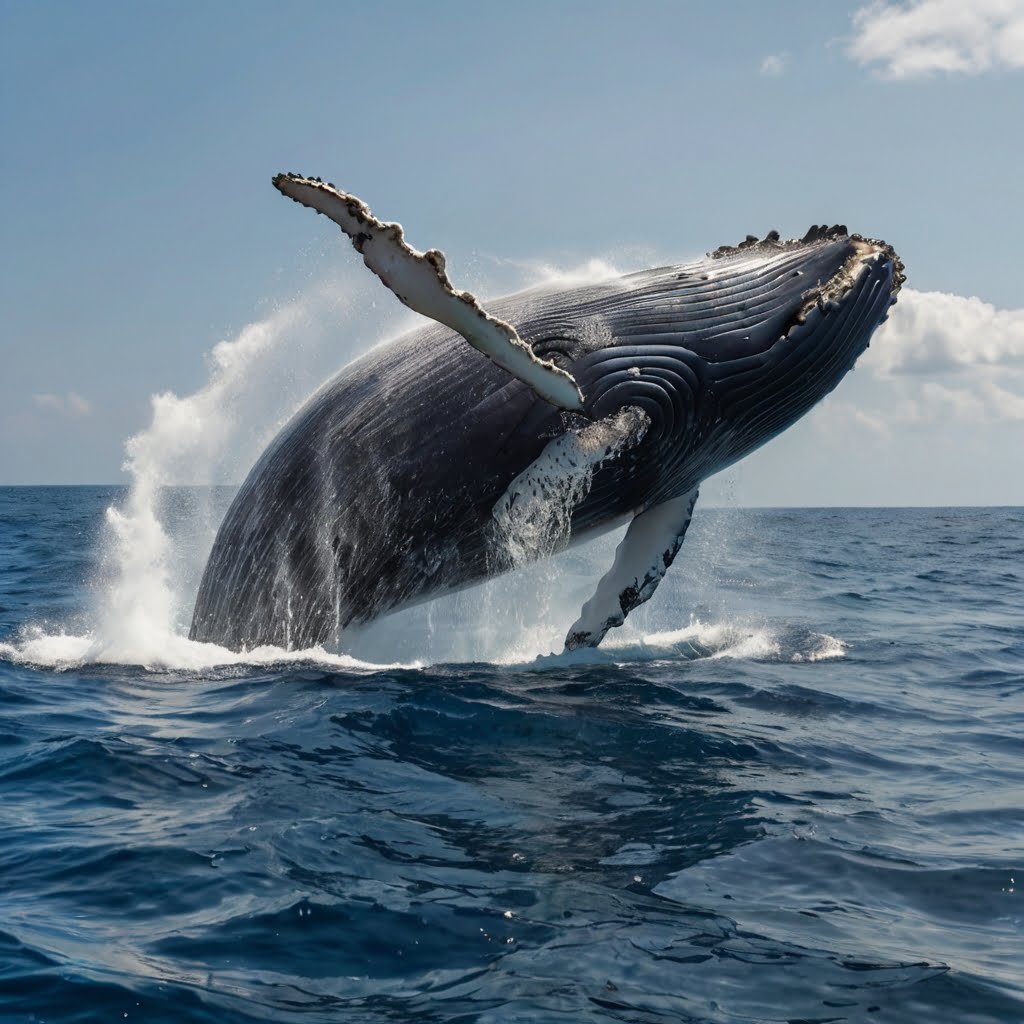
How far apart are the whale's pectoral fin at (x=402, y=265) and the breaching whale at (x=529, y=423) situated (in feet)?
4.18

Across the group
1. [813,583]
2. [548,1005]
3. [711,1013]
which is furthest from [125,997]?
[813,583]

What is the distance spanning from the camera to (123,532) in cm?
1216

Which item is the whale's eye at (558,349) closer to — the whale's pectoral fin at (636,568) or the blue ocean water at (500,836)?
the whale's pectoral fin at (636,568)

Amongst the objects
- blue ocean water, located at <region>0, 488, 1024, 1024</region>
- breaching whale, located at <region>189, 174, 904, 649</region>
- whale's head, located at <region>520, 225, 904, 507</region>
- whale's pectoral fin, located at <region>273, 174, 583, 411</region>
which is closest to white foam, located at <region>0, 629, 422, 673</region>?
blue ocean water, located at <region>0, 488, 1024, 1024</region>

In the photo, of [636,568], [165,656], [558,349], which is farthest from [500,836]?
[165,656]

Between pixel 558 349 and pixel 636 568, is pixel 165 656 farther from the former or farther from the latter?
pixel 558 349

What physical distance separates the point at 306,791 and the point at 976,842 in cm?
334

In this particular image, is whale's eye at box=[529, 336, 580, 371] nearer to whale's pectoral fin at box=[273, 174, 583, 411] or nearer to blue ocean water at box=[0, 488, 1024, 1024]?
whale's pectoral fin at box=[273, 174, 583, 411]

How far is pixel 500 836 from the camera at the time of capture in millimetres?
5371

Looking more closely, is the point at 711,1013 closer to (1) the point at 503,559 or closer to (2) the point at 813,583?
(1) the point at 503,559

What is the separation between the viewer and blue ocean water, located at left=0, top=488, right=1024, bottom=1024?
4.00 meters

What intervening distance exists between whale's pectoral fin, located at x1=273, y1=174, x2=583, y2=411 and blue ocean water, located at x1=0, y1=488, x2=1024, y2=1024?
2.49 m

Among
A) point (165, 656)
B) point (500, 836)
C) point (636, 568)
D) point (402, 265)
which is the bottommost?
point (500, 836)

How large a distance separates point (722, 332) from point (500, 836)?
4493 mm
